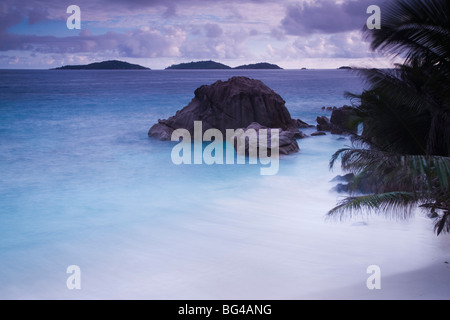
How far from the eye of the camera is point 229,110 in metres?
22.5

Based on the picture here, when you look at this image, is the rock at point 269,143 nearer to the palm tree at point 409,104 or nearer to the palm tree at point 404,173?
the palm tree at point 404,173

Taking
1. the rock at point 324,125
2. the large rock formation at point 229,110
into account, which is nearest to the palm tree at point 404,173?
the large rock formation at point 229,110

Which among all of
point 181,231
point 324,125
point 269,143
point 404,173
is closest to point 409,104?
point 404,173

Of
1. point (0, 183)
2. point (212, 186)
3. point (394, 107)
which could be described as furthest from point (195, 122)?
point (394, 107)

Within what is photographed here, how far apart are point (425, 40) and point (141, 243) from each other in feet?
25.7

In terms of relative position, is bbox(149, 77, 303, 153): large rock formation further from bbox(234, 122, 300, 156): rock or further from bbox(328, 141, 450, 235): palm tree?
bbox(328, 141, 450, 235): palm tree

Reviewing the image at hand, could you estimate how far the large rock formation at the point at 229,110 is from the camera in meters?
22.5

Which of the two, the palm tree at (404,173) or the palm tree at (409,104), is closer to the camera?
the palm tree at (404,173)

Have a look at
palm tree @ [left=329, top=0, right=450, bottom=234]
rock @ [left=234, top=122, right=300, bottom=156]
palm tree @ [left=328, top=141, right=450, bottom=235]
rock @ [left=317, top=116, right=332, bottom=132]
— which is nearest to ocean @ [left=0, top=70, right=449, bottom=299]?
rock @ [left=234, top=122, right=300, bottom=156]

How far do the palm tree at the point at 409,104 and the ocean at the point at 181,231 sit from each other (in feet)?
6.95

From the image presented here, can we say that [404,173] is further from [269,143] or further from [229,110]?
[229,110]

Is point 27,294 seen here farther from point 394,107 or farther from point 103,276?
point 394,107

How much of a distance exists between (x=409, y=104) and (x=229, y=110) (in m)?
15.9

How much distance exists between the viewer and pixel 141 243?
10.9 m
